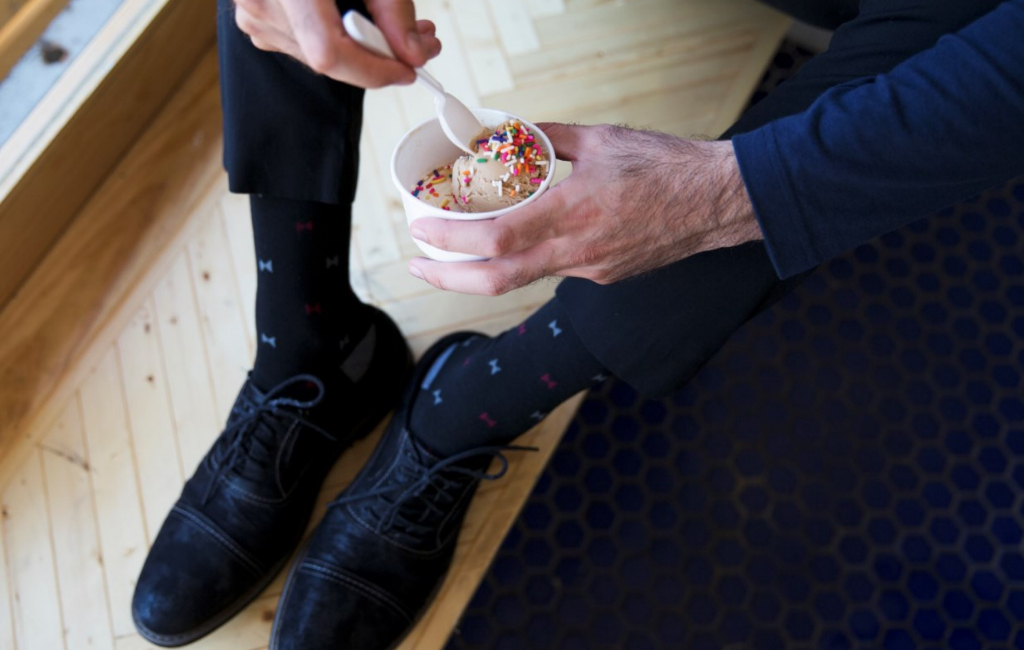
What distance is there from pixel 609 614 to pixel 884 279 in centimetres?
67

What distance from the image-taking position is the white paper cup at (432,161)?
60cm

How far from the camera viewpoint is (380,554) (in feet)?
2.99

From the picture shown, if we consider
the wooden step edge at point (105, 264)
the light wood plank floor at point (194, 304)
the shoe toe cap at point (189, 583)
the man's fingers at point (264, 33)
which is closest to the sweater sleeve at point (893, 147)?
the man's fingers at point (264, 33)

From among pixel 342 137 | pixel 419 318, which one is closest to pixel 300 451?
pixel 419 318

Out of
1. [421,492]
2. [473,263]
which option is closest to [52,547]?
[421,492]

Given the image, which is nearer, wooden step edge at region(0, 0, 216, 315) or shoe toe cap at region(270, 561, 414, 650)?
shoe toe cap at region(270, 561, 414, 650)

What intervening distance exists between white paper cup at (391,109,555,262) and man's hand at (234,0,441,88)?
7cm

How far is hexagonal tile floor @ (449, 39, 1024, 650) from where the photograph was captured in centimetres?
104

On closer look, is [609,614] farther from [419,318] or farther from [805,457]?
[419,318]

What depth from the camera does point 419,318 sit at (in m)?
1.12

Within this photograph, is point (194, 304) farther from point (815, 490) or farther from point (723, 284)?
point (815, 490)

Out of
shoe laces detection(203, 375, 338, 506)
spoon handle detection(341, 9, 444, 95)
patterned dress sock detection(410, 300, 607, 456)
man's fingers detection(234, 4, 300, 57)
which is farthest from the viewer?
shoe laces detection(203, 375, 338, 506)

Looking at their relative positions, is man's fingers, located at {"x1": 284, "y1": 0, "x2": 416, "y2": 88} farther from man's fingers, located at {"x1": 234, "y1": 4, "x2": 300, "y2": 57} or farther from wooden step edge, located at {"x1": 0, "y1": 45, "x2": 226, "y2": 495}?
wooden step edge, located at {"x1": 0, "y1": 45, "x2": 226, "y2": 495}

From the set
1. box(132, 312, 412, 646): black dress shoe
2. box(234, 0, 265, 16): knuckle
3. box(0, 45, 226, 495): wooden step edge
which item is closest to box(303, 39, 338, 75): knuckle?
box(234, 0, 265, 16): knuckle
